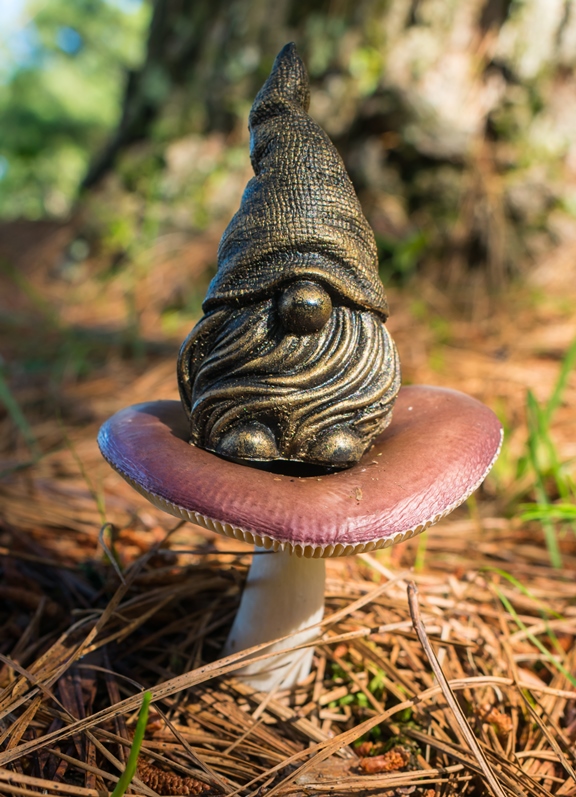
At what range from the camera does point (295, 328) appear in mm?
1462

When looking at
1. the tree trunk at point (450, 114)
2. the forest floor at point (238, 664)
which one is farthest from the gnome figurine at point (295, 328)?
the tree trunk at point (450, 114)

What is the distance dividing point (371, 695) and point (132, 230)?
15.1 feet

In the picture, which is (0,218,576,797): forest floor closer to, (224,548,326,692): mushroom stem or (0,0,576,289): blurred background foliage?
(224,548,326,692): mushroom stem

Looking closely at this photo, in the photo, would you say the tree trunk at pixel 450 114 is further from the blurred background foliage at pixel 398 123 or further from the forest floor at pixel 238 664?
the forest floor at pixel 238 664

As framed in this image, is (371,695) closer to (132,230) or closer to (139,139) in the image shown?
(132,230)

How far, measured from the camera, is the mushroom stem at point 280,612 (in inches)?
68.1

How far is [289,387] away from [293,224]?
412 millimetres

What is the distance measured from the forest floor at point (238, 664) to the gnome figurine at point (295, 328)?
591mm

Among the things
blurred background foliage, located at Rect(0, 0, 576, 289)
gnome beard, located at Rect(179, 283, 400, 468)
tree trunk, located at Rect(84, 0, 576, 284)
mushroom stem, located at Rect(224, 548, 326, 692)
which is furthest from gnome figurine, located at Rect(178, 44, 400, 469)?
tree trunk, located at Rect(84, 0, 576, 284)

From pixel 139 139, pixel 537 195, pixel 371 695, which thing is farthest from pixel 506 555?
pixel 139 139

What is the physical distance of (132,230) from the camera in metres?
5.31

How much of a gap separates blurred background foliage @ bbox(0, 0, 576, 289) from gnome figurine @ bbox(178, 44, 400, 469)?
2626 millimetres

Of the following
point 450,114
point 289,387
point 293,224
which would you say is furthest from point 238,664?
point 450,114

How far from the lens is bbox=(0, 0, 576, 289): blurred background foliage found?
4.45m
